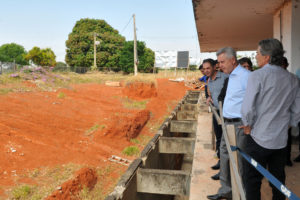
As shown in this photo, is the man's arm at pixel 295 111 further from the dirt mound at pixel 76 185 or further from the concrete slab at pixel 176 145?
the dirt mound at pixel 76 185

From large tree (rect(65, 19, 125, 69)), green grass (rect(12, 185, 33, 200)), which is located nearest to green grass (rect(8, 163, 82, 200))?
green grass (rect(12, 185, 33, 200))

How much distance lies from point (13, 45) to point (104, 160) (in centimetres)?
6172

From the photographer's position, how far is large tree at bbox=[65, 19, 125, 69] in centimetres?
3356

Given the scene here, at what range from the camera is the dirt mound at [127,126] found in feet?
30.3

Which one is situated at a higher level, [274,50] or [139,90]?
[274,50]

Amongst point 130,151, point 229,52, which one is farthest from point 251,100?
point 130,151

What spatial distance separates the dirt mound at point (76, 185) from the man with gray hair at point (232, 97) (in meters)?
3.65

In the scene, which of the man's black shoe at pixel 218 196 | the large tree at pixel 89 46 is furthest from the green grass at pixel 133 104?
the large tree at pixel 89 46

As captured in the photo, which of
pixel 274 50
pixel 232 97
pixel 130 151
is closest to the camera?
pixel 274 50

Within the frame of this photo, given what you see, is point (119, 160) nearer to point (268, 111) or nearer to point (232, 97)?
point (232, 97)

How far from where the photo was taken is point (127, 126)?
9.69 metres

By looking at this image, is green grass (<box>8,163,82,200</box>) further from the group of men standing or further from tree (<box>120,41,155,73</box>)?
tree (<box>120,41,155,73</box>)

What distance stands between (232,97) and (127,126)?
→ 747cm

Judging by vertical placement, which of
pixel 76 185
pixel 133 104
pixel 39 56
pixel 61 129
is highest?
pixel 39 56
